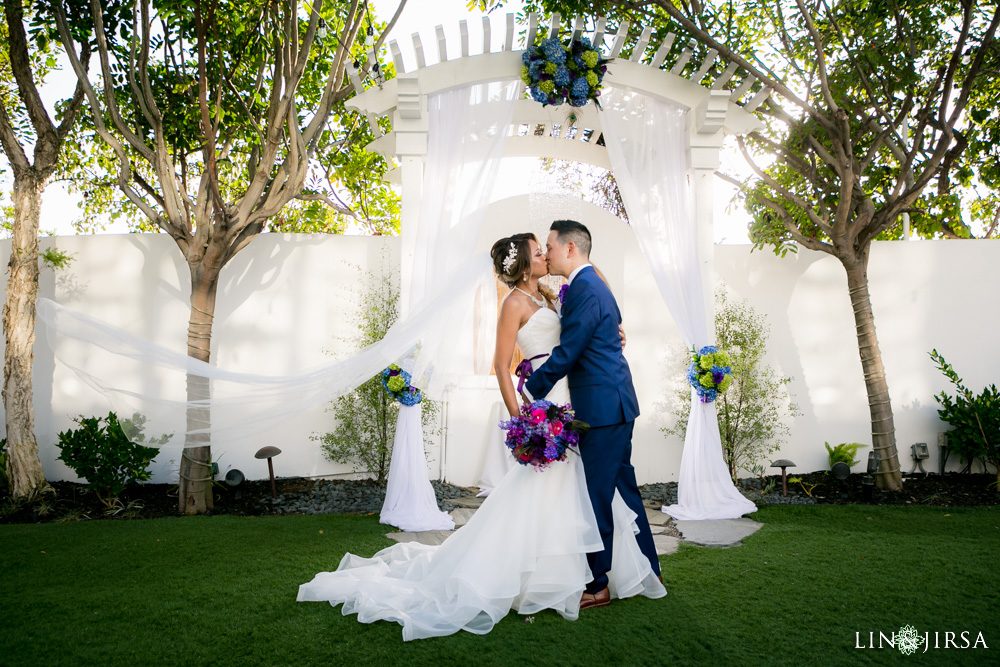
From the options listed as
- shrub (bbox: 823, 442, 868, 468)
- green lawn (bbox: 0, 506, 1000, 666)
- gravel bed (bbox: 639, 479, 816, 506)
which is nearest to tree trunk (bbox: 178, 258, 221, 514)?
green lawn (bbox: 0, 506, 1000, 666)

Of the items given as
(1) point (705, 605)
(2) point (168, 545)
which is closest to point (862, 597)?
(1) point (705, 605)

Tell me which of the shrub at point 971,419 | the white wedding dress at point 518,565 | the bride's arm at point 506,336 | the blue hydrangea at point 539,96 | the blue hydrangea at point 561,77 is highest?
the blue hydrangea at point 561,77

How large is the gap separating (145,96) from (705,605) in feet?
18.1

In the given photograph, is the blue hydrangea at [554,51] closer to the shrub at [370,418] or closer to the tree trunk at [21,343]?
the shrub at [370,418]

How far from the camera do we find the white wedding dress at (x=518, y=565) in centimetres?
334

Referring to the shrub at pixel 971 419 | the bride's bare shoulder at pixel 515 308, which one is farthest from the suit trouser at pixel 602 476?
the shrub at pixel 971 419

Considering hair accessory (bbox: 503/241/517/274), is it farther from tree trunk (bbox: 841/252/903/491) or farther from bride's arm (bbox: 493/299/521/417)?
tree trunk (bbox: 841/252/903/491)

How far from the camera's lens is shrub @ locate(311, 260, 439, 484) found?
6.44 m

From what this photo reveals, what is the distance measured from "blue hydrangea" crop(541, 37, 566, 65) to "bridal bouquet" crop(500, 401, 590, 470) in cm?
293

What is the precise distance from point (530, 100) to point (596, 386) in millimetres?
3228

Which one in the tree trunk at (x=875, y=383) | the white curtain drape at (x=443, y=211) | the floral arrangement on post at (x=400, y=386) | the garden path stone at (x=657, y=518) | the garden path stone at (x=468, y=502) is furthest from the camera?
the tree trunk at (x=875, y=383)

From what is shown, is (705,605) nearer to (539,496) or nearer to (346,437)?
(539,496)

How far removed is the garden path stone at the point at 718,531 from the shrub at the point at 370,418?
8.07ft

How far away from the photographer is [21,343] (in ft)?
19.9
